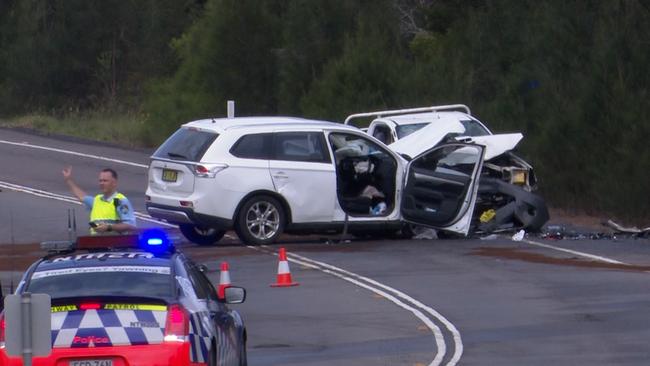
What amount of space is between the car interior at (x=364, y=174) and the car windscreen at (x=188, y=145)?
74.6 inches

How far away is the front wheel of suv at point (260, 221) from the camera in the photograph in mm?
19250

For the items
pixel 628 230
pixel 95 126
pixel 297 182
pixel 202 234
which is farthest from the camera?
pixel 95 126

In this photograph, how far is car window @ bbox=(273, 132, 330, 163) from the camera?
774 inches

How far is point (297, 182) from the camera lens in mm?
19531

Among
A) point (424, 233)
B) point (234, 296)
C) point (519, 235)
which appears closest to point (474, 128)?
point (424, 233)

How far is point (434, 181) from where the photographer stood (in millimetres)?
20188

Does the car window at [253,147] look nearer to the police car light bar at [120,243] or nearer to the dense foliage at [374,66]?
the dense foliage at [374,66]

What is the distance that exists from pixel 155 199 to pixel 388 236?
379 centimetres

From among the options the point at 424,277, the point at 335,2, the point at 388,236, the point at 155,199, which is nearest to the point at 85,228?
the point at 155,199

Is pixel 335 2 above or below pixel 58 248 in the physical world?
above

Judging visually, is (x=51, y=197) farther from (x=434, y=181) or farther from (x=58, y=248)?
(x=58, y=248)

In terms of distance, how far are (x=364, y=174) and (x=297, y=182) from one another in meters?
1.34

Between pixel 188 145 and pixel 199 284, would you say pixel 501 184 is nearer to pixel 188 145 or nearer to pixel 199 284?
pixel 188 145

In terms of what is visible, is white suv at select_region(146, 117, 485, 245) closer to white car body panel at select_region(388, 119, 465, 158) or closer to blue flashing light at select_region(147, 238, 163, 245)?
white car body panel at select_region(388, 119, 465, 158)
